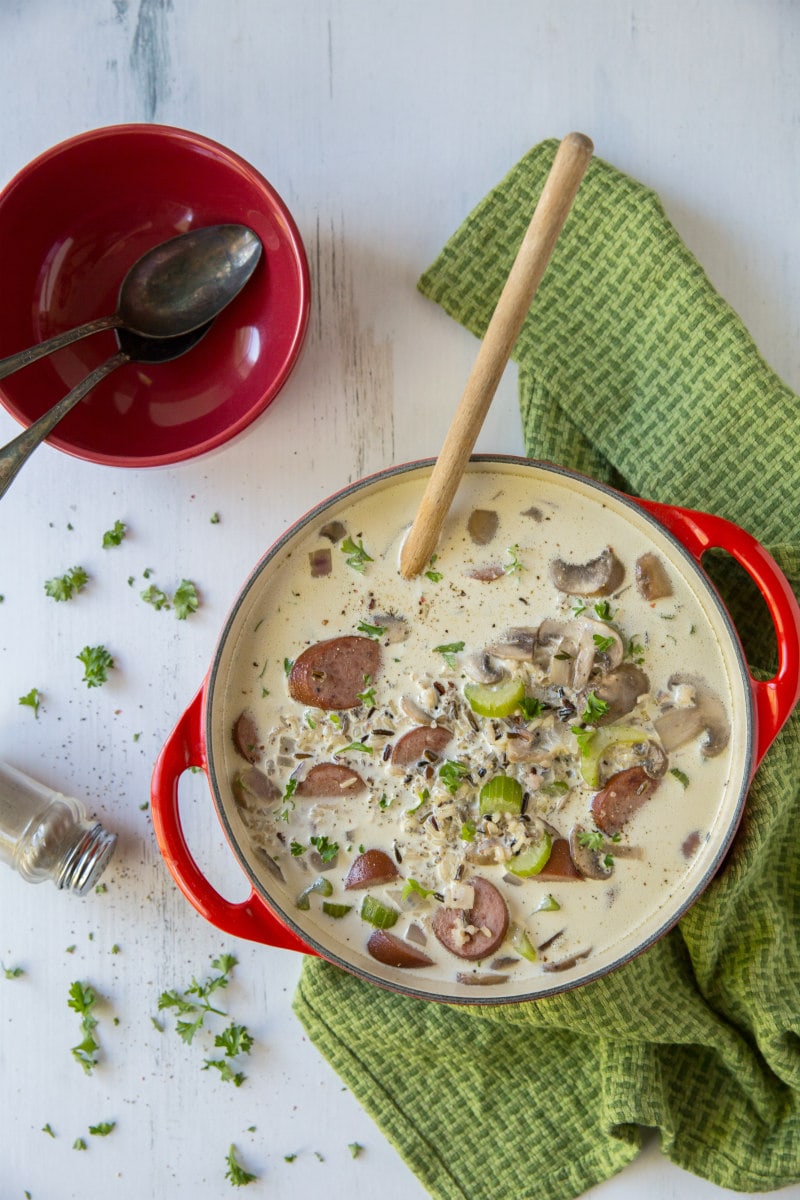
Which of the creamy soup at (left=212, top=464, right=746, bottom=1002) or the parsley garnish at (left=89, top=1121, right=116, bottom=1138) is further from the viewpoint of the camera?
the parsley garnish at (left=89, top=1121, right=116, bottom=1138)

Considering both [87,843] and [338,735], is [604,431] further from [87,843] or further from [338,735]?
[87,843]

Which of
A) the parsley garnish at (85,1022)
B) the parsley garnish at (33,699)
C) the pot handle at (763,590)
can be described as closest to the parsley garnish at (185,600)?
the parsley garnish at (33,699)

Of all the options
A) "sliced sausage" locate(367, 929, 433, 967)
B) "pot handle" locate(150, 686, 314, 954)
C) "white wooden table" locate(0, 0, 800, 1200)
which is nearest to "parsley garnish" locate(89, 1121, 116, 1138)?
"white wooden table" locate(0, 0, 800, 1200)

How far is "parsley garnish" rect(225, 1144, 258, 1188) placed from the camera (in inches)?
71.2

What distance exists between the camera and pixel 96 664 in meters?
1.83

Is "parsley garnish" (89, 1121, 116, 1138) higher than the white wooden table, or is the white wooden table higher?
the white wooden table

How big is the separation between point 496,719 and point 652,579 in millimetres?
293

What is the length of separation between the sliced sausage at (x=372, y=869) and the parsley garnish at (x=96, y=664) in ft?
1.83

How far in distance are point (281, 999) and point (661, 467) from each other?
3.46ft

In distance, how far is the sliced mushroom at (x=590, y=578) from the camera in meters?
1.55

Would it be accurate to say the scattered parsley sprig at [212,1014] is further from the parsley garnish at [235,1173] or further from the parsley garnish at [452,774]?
the parsley garnish at [452,774]

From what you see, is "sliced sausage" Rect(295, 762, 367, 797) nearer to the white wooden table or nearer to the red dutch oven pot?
the red dutch oven pot

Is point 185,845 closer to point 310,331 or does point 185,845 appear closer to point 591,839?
point 591,839

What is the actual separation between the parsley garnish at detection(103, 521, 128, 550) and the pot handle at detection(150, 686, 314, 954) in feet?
1.25
